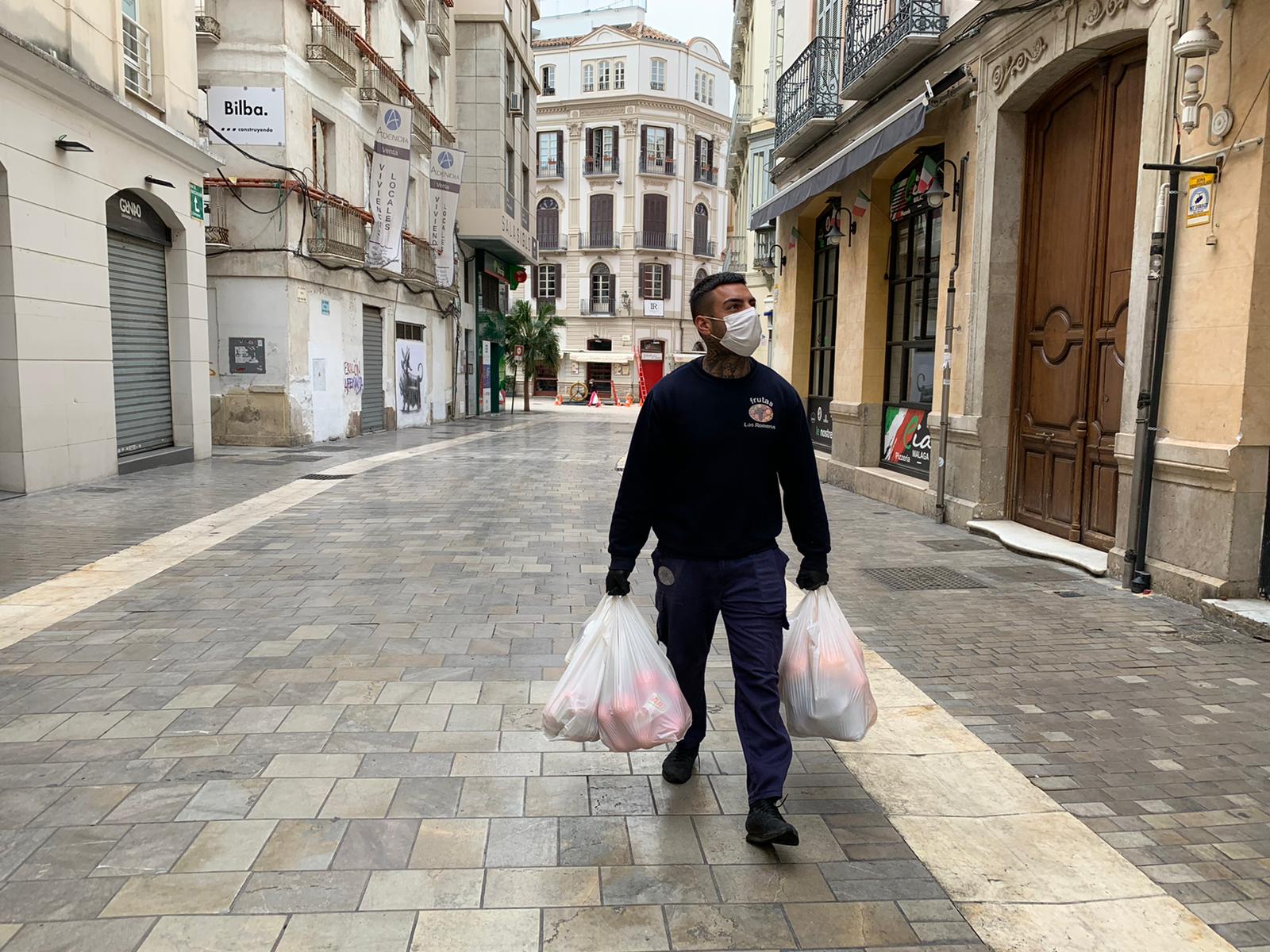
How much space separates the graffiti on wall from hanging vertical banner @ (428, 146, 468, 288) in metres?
5.71

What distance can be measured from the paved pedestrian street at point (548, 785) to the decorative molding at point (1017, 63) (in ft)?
15.7

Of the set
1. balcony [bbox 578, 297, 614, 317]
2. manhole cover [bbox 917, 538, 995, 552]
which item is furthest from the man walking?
balcony [bbox 578, 297, 614, 317]

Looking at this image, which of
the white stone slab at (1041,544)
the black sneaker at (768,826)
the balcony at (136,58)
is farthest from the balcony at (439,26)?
the black sneaker at (768,826)

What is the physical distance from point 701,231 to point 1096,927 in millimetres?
59239

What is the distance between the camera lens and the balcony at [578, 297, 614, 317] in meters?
57.5

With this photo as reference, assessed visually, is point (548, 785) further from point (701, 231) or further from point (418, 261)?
point (701, 231)

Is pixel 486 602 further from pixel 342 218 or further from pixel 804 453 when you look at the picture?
pixel 342 218

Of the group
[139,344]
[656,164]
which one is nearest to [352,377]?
[139,344]

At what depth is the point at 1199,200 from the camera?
6395 mm

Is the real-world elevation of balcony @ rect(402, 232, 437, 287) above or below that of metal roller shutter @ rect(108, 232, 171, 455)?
above

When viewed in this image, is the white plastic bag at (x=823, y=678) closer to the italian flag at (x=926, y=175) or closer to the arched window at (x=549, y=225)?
the italian flag at (x=926, y=175)

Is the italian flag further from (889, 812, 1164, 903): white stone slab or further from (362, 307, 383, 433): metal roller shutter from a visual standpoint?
(362, 307, 383, 433): metal roller shutter

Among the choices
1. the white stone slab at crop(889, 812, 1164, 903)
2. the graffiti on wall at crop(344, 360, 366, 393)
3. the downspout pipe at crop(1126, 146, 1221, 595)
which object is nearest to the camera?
the white stone slab at crop(889, 812, 1164, 903)

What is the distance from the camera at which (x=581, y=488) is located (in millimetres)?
13016
